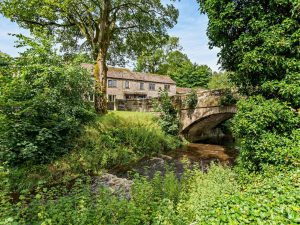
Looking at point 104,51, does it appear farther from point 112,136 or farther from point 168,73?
point 168,73

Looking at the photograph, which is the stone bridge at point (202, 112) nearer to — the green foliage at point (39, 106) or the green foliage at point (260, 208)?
the green foliage at point (39, 106)

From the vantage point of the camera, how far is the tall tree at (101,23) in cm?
1320

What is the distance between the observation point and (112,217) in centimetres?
428

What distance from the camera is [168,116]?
16641mm

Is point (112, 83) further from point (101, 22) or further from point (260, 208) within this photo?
point (260, 208)

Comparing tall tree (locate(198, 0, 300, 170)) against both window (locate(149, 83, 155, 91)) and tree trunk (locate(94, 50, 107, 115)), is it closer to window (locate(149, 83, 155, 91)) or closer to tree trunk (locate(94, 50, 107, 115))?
tree trunk (locate(94, 50, 107, 115))

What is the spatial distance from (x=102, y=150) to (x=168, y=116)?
7.51 m

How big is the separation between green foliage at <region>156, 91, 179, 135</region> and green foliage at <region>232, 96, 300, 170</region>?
31.1 ft

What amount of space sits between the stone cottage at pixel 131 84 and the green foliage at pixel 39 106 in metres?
22.9

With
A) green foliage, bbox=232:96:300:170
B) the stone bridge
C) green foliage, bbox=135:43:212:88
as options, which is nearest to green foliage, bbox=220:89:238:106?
the stone bridge

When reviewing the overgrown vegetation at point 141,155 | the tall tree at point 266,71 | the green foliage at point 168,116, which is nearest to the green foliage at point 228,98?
the green foliage at point 168,116

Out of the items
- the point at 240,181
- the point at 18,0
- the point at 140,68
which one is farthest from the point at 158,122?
the point at 140,68

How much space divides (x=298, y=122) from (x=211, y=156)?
25.3ft

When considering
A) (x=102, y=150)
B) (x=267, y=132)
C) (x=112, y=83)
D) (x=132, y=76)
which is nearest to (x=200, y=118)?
(x=102, y=150)
